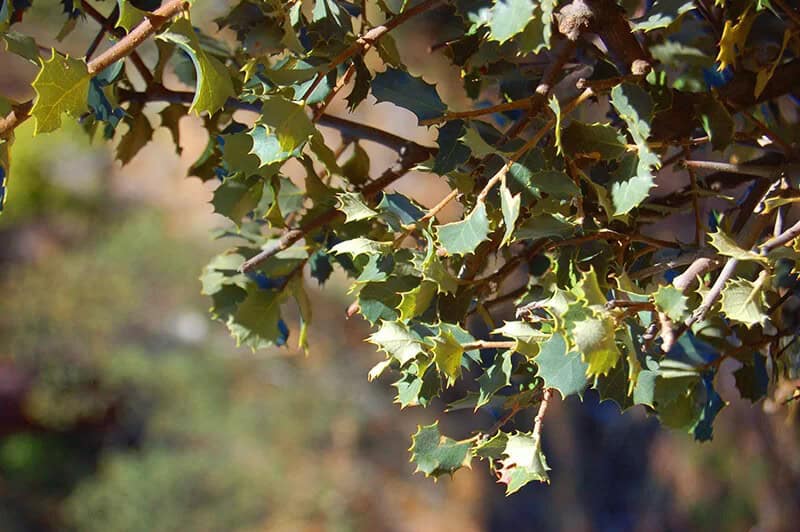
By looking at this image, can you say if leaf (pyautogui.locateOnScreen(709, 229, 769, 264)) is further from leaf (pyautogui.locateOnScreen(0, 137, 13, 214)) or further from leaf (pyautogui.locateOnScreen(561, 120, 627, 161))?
leaf (pyautogui.locateOnScreen(0, 137, 13, 214))

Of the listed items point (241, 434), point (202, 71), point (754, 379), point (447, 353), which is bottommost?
point (241, 434)

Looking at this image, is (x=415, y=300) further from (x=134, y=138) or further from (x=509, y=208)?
(x=134, y=138)

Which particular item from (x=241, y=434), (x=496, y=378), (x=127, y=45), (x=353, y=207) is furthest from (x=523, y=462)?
(x=241, y=434)

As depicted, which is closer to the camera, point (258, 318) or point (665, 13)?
point (665, 13)

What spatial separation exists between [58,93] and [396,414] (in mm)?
2756

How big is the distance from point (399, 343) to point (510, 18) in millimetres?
162

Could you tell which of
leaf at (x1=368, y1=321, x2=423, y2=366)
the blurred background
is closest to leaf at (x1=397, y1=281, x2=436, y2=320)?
leaf at (x1=368, y1=321, x2=423, y2=366)

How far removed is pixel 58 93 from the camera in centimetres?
40

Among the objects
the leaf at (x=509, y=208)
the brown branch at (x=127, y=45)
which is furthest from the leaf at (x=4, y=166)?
the leaf at (x=509, y=208)

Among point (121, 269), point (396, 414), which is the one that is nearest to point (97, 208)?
point (121, 269)

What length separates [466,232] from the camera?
41 centimetres

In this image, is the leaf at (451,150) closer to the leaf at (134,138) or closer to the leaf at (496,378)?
the leaf at (496,378)

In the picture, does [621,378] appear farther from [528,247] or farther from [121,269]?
[121,269]

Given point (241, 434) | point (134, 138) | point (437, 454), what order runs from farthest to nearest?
1. point (241, 434)
2. point (134, 138)
3. point (437, 454)
